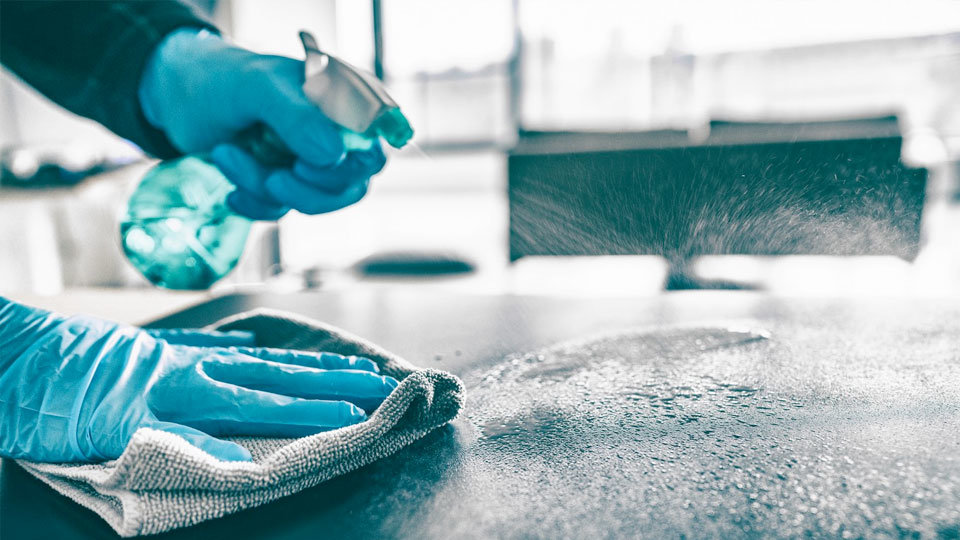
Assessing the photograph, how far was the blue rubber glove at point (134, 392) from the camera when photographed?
0.48m

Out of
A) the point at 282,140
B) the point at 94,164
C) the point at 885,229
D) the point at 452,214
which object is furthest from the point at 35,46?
the point at 452,214

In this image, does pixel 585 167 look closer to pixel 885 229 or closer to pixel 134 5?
pixel 885 229

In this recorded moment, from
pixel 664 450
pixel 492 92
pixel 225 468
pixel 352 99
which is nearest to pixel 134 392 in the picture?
pixel 225 468

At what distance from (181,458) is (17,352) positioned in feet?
1.00

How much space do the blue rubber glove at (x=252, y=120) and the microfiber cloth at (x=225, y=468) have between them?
302mm

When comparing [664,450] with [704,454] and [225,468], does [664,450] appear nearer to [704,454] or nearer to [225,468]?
[704,454]

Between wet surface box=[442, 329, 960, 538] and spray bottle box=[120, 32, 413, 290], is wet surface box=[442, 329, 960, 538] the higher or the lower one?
the lower one

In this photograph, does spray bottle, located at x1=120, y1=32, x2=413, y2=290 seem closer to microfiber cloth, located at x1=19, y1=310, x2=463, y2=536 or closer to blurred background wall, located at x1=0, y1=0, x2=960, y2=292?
blurred background wall, located at x1=0, y1=0, x2=960, y2=292

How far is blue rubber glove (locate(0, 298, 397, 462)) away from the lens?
1.56 feet

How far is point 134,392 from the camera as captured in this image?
520 mm

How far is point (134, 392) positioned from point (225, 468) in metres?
0.19

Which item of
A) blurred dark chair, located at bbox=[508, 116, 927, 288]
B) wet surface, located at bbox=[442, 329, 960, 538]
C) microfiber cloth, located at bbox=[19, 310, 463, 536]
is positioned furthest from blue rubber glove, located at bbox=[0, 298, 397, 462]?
blurred dark chair, located at bbox=[508, 116, 927, 288]

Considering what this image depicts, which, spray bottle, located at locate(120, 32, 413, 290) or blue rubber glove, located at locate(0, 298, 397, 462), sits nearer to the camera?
blue rubber glove, located at locate(0, 298, 397, 462)

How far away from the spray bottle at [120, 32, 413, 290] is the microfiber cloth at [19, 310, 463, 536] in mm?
281
